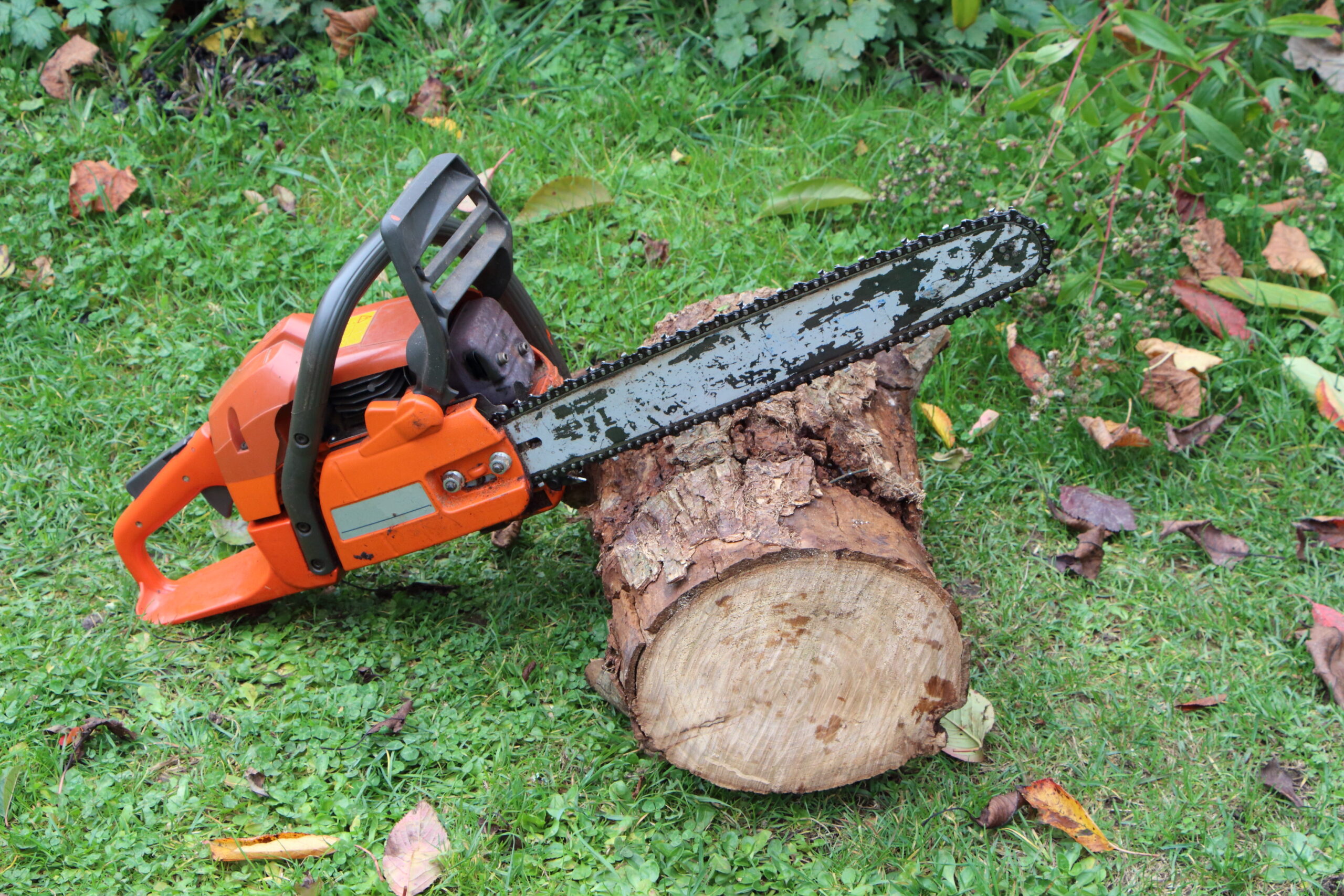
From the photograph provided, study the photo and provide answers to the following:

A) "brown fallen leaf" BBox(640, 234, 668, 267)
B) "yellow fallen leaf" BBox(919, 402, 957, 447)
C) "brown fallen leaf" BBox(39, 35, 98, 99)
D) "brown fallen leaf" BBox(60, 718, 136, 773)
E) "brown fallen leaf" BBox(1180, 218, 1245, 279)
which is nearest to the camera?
"brown fallen leaf" BBox(60, 718, 136, 773)

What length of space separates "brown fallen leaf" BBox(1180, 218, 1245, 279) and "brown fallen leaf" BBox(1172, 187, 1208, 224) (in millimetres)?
35

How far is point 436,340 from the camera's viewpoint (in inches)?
90.5

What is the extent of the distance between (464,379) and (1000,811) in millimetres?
1541

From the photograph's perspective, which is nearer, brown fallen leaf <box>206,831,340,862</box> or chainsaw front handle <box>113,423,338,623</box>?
brown fallen leaf <box>206,831,340,862</box>

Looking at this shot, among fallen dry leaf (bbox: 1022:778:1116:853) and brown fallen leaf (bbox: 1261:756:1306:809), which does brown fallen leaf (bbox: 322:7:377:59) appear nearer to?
fallen dry leaf (bbox: 1022:778:1116:853)

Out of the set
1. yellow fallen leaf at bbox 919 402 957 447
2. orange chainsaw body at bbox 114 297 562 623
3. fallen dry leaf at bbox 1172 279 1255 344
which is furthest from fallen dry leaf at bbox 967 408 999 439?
orange chainsaw body at bbox 114 297 562 623

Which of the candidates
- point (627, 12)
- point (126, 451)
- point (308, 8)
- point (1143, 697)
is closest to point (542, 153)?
point (627, 12)

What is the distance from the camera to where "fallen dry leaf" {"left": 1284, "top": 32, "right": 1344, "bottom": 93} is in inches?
164

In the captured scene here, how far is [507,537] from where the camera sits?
3.22 meters

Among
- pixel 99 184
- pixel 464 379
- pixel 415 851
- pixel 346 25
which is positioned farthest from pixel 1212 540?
pixel 99 184

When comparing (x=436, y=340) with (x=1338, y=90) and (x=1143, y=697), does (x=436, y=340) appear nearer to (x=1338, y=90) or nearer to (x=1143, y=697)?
(x=1143, y=697)

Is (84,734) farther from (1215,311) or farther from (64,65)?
(1215,311)

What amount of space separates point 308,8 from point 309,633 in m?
3.01

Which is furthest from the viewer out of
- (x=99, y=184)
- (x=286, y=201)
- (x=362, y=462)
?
(x=286, y=201)
